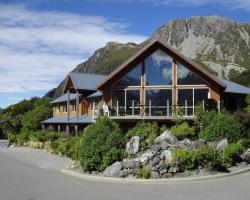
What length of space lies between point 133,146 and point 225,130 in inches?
247

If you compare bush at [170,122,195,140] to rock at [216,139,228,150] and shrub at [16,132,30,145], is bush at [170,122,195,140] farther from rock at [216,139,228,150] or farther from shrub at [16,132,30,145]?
shrub at [16,132,30,145]

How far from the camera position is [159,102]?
37938 mm

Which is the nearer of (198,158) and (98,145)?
(198,158)

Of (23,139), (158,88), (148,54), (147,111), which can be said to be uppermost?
(148,54)

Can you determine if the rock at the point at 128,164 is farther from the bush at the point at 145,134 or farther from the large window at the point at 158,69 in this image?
the large window at the point at 158,69

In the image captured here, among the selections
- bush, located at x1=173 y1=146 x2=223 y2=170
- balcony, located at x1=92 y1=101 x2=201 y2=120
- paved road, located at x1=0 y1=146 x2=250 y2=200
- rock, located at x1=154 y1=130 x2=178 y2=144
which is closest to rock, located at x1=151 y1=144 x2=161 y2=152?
rock, located at x1=154 y1=130 x2=178 y2=144

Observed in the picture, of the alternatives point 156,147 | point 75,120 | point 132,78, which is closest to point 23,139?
point 75,120

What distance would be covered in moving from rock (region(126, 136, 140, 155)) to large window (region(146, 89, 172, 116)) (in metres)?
12.4

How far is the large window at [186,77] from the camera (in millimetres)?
37219

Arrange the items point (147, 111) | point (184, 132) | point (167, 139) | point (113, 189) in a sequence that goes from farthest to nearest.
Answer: point (147, 111) < point (184, 132) < point (167, 139) < point (113, 189)

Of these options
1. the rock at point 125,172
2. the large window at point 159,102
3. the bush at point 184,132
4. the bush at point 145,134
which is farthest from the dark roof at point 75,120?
the rock at point 125,172

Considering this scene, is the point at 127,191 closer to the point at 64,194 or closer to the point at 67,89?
the point at 64,194

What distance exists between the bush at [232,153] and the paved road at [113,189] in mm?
1649

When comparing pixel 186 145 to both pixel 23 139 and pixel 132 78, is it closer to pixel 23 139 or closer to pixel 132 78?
pixel 132 78
